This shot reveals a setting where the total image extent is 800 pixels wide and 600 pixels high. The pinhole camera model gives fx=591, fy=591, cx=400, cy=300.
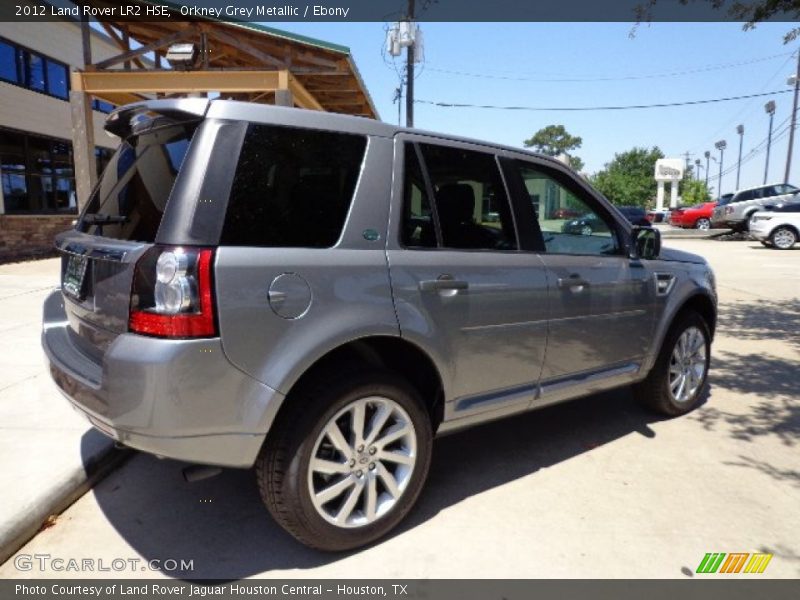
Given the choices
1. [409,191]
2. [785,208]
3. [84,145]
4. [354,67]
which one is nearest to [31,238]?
[84,145]

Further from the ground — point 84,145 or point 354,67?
point 354,67

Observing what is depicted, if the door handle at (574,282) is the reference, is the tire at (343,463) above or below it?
below

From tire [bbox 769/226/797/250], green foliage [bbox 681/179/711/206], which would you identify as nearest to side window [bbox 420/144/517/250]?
tire [bbox 769/226/797/250]

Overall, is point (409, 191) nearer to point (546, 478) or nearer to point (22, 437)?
point (546, 478)

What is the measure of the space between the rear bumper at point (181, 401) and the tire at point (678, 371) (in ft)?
9.79

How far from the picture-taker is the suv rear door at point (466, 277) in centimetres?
271

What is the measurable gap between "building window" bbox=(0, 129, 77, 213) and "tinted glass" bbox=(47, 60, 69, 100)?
1.29 m

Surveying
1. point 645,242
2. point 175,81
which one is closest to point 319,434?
point 645,242

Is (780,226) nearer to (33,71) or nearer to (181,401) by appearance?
(181,401)

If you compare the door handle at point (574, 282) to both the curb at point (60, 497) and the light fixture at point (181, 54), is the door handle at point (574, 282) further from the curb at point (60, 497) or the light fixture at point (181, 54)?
the light fixture at point (181, 54)

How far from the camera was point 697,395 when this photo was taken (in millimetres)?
4488

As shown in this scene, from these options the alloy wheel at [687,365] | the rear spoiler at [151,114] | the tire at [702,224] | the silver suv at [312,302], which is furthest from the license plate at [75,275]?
the tire at [702,224]

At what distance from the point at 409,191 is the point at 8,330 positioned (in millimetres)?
5485

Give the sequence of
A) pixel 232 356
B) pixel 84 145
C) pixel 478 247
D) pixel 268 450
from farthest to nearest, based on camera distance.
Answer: pixel 84 145 < pixel 478 247 < pixel 268 450 < pixel 232 356
